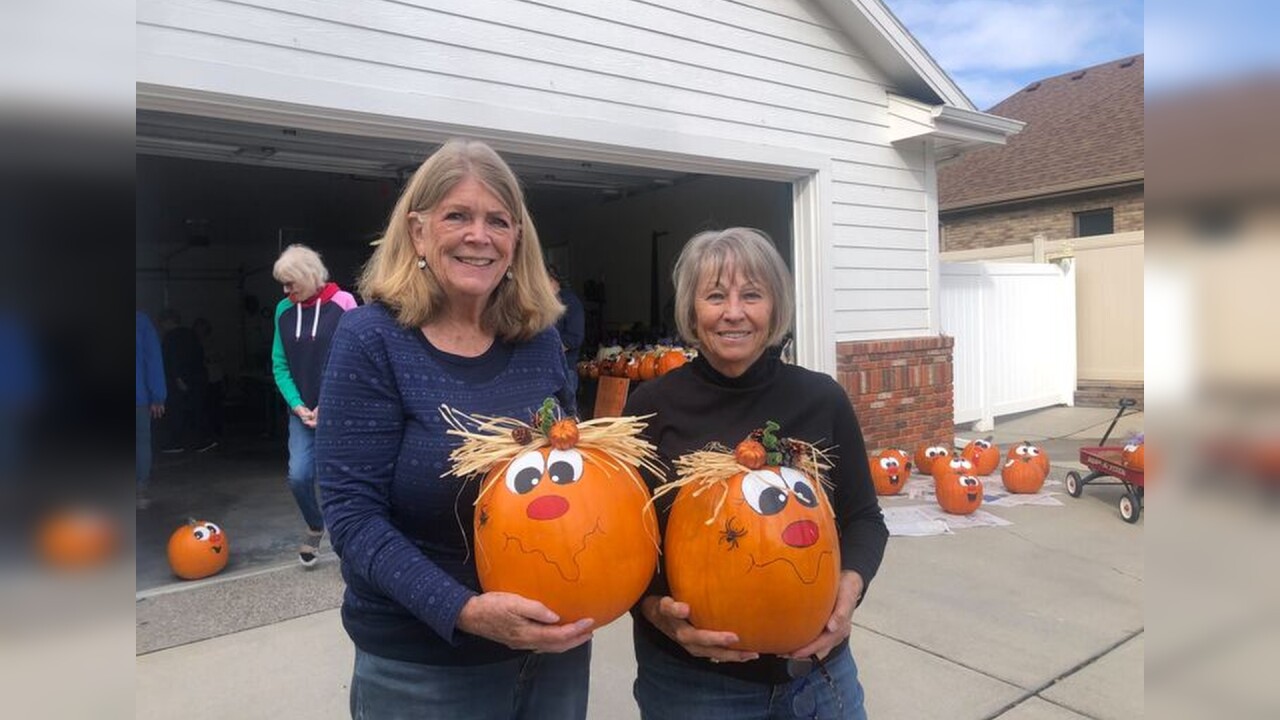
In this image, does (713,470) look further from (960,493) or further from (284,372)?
(960,493)

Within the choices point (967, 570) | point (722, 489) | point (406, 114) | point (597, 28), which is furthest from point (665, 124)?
point (722, 489)

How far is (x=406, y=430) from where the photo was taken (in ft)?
4.64

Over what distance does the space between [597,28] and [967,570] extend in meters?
4.19

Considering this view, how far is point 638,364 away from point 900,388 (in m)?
2.55

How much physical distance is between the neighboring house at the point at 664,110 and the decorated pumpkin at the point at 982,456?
1.86 feet

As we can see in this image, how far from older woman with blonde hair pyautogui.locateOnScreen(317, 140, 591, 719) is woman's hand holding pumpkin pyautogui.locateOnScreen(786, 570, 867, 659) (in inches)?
18.5

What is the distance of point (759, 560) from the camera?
137cm

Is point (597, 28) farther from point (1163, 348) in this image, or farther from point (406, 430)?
point (1163, 348)

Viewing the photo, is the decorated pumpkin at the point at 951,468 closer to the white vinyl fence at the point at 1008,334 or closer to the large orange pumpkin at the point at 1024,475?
the large orange pumpkin at the point at 1024,475

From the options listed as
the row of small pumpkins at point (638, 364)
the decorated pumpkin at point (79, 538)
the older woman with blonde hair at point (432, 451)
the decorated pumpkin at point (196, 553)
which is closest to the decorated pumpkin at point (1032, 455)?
the row of small pumpkins at point (638, 364)

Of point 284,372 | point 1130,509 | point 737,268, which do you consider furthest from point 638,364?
point 737,268

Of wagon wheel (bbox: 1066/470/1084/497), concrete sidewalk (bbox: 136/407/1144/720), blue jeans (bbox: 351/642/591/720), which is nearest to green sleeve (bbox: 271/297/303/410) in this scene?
concrete sidewalk (bbox: 136/407/1144/720)

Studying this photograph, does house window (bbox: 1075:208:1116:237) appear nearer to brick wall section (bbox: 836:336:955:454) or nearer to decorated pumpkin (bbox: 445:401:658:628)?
brick wall section (bbox: 836:336:955:454)

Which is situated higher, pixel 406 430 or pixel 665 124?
pixel 665 124
